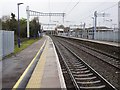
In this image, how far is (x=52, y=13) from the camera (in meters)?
81.9

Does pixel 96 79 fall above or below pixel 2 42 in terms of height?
below

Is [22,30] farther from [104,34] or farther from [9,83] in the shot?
[9,83]

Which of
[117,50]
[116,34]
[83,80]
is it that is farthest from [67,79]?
[116,34]

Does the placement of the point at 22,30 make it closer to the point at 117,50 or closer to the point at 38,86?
the point at 117,50

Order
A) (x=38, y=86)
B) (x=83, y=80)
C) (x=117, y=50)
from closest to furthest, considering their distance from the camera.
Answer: (x=38, y=86) → (x=83, y=80) → (x=117, y=50)

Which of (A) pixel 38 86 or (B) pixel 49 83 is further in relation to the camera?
(B) pixel 49 83

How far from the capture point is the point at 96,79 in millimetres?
13023

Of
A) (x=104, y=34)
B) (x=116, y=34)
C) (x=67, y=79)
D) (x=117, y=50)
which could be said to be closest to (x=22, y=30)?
(x=104, y=34)

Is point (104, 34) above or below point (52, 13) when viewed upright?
below

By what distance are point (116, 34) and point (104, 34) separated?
11304 millimetres

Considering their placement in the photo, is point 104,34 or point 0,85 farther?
point 104,34

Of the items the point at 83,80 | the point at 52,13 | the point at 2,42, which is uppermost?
the point at 52,13

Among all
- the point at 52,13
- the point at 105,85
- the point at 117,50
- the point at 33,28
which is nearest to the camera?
the point at 105,85

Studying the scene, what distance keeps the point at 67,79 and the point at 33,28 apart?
78.7 meters
